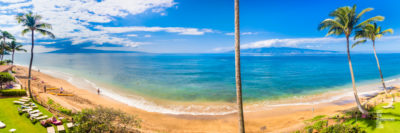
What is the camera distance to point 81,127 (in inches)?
389

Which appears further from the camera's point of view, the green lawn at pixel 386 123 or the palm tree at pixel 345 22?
the palm tree at pixel 345 22

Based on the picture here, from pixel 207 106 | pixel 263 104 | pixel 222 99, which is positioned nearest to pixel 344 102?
pixel 263 104

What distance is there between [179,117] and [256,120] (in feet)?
29.6

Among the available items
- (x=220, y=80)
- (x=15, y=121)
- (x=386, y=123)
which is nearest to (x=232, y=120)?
(x=386, y=123)

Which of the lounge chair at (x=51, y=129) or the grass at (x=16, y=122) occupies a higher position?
the grass at (x=16, y=122)

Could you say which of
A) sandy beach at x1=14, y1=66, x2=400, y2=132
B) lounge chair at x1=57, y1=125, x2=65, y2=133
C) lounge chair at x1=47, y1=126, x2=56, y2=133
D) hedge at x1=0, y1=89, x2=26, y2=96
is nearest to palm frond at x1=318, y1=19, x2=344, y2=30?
sandy beach at x1=14, y1=66, x2=400, y2=132

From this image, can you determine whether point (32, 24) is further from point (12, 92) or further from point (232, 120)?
point (232, 120)

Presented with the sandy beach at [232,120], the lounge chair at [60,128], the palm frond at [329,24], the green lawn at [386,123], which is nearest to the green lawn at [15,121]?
the lounge chair at [60,128]

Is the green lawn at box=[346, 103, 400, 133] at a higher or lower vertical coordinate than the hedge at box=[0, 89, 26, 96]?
lower

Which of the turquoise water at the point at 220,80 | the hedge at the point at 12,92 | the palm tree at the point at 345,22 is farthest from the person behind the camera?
the turquoise water at the point at 220,80

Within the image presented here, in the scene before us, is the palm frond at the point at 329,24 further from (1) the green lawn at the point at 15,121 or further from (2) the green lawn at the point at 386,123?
(1) the green lawn at the point at 15,121

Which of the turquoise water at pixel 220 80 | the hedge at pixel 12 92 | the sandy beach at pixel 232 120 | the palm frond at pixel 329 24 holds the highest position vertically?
the palm frond at pixel 329 24

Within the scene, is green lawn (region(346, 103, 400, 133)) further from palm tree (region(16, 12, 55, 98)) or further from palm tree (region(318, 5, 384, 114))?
palm tree (region(16, 12, 55, 98))

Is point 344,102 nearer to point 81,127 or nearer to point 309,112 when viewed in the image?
point 309,112
